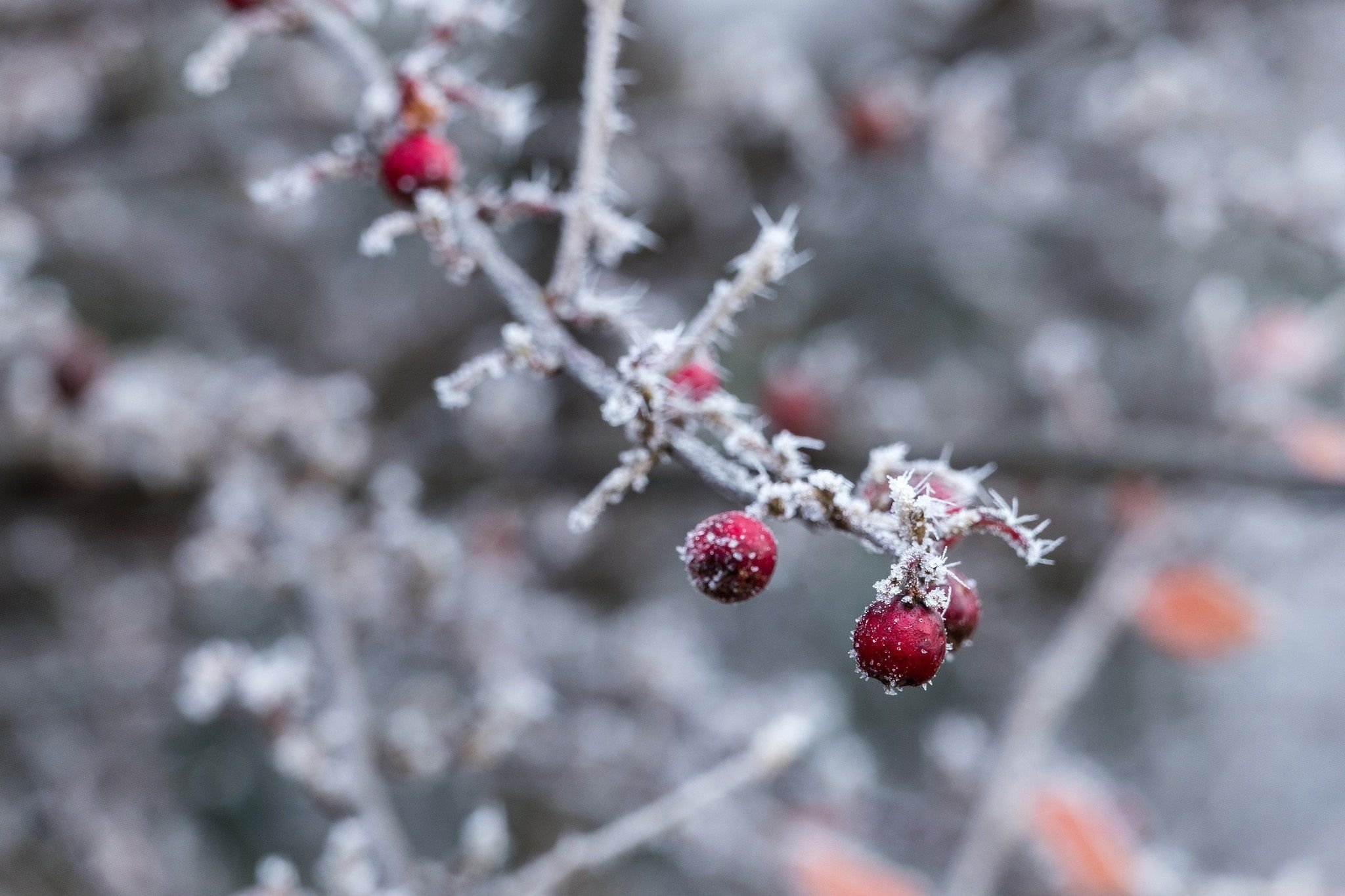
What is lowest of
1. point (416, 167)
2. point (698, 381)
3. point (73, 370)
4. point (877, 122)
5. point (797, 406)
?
point (698, 381)

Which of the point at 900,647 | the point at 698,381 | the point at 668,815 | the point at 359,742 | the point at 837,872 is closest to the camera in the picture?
the point at 900,647

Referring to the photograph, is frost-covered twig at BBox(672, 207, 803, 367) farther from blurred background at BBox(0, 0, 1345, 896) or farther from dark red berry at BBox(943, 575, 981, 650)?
blurred background at BBox(0, 0, 1345, 896)

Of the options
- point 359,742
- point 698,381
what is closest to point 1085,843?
point 359,742

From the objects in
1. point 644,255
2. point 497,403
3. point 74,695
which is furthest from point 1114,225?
point 74,695

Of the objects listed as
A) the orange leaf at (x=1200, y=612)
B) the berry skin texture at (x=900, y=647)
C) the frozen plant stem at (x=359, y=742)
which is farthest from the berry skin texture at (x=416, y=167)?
the orange leaf at (x=1200, y=612)

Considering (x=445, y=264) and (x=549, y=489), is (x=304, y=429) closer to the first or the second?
(x=549, y=489)

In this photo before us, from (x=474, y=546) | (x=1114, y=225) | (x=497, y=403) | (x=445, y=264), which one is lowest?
(x=445, y=264)

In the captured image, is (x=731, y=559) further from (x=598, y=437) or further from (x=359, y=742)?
(x=598, y=437)
